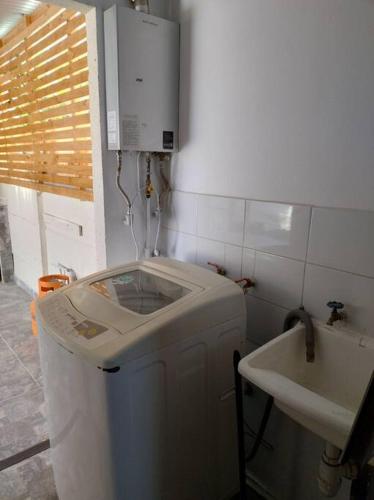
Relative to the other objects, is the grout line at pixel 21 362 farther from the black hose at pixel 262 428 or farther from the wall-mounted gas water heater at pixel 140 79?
the wall-mounted gas water heater at pixel 140 79

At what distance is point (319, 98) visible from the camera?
3.65 feet

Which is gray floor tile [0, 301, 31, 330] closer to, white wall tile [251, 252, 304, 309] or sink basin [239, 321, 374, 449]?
white wall tile [251, 252, 304, 309]

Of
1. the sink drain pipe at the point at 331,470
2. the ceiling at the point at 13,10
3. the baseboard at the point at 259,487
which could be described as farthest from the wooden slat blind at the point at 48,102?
the sink drain pipe at the point at 331,470

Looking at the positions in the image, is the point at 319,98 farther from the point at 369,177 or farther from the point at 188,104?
the point at 188,104

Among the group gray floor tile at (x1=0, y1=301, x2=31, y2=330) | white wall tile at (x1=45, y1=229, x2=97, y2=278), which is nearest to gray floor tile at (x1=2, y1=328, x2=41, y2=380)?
gray floor tile at (x1=0, y1=301, x2=31, y2=330)

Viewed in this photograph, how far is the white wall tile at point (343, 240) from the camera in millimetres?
1062

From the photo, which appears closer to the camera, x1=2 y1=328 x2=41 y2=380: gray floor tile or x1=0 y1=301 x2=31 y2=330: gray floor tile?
x1=2 y1=328 x2=41 y2=380: gray floor tile

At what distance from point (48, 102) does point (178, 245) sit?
1752 millimetres

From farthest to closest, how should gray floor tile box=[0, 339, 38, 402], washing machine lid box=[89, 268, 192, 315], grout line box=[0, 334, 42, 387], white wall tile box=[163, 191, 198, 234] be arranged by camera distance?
grout line box=[0, 334, 42, 387] → gray floor tile box=[0, 339, 38, 402] → white wall tile box=[163, 191, 198, 234] → washing machine lid box=[89, 268, 192, 315]

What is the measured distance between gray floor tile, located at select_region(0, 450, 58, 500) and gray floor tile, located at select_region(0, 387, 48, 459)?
105mm

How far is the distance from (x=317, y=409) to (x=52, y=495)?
129cm

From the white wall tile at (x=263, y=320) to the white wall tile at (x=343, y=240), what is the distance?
27 cm

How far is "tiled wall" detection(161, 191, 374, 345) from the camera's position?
1.10 m

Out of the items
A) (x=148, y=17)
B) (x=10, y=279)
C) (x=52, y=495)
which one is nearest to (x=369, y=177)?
(x=148, y=17)
